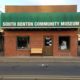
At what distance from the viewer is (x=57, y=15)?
3959 centimetres

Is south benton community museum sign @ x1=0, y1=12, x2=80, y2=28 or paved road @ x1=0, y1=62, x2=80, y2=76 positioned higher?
south benton community museum sign @ x1=0, y1=12, x2=80, y2=28

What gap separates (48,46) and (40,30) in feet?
6.12

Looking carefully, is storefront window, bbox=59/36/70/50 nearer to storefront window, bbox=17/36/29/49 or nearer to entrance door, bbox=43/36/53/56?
entrance door, bbox=43/36/53/56

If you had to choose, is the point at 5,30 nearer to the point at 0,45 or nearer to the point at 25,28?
the point at 25,28

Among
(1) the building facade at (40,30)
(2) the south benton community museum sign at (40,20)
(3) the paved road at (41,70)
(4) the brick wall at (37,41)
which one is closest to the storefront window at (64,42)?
(1) the building facade at (40,30)

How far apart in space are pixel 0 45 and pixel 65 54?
11.4 m

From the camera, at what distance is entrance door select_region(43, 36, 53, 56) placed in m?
40.3

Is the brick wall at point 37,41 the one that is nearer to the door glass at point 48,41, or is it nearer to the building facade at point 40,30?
the building facade at point 40,30

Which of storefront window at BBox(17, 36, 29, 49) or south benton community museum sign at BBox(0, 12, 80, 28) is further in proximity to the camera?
storefront window at BBox(17, 36, 29, 49)

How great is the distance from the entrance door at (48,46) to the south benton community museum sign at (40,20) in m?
1.74

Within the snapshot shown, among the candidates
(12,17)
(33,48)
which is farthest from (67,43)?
(12,17)

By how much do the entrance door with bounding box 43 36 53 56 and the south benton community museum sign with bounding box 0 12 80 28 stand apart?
68.7 inches

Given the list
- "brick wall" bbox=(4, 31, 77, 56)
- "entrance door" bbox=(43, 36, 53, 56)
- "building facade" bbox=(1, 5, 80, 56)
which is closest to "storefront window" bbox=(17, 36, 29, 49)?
"building facade" bbox=(1, 5, 80, 56)

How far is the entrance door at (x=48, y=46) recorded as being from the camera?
40.3 m
